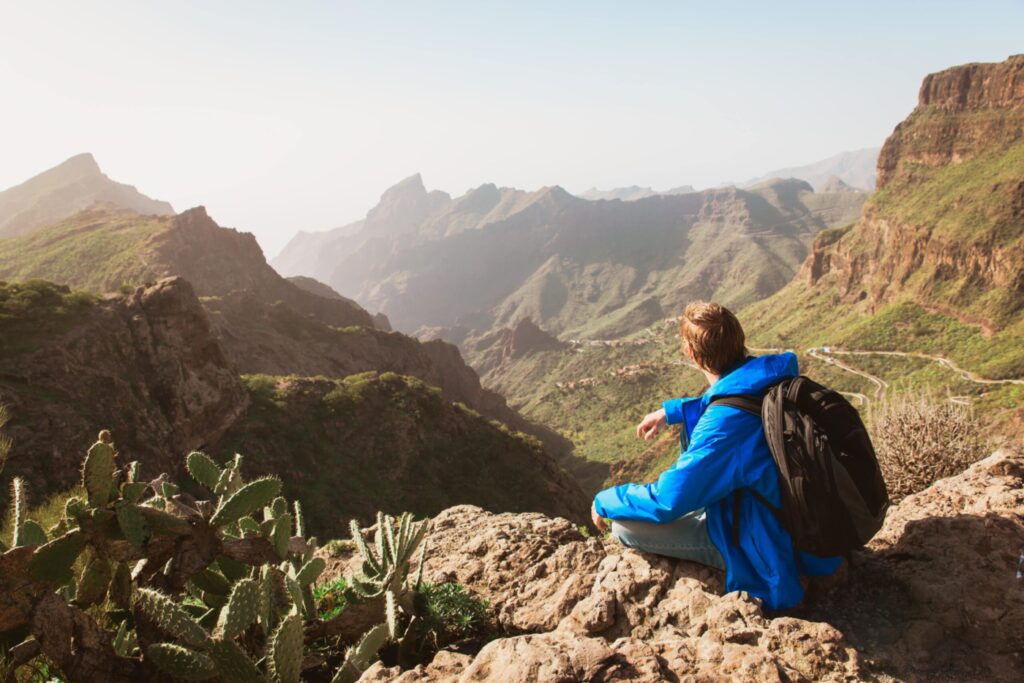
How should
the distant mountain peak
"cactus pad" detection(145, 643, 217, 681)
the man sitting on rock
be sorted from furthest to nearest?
1. the distant mountain peak
2. the man sitting on rock
3. "cactus pad" detection(145, 643, 217, 681)

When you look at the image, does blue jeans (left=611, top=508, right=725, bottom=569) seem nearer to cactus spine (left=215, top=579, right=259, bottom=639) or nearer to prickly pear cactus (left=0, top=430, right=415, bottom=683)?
prickly pear cactus (left=0, top=430, right=415, bottom=683)

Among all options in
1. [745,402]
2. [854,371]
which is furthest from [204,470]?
[854,371]

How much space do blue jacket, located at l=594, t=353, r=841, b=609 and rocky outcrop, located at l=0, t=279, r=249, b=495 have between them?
15.3m

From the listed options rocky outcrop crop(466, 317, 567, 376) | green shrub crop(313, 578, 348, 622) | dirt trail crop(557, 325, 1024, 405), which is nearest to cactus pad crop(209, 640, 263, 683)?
green shrub crop(313, 578, 348, 622)

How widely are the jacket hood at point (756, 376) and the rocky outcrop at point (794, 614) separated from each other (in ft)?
3.87

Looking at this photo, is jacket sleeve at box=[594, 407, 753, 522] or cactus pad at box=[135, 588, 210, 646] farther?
jacket sleeve at box=[594, 407, 753, 522]

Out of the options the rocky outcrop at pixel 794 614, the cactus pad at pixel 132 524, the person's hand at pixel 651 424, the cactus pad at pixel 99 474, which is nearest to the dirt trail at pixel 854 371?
the rocky outcrop at pixel 794 614

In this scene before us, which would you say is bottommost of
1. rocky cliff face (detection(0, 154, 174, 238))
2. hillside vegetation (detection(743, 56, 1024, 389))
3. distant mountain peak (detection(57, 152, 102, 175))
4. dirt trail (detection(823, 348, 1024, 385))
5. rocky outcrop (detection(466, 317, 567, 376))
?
rocky outcrop (detection(466, 317, 567, 376))

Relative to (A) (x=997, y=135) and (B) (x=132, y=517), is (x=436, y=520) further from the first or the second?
(A) (x=997, y=135)

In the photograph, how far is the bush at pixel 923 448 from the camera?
20.0ft

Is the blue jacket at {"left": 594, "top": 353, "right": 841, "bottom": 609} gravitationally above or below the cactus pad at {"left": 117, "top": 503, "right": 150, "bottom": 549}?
below

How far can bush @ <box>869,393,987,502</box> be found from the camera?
610cm

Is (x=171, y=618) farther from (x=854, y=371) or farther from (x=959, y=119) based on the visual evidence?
(x=959, y=119)

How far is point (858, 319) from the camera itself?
5962cm
